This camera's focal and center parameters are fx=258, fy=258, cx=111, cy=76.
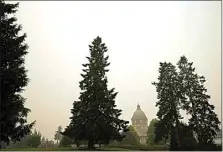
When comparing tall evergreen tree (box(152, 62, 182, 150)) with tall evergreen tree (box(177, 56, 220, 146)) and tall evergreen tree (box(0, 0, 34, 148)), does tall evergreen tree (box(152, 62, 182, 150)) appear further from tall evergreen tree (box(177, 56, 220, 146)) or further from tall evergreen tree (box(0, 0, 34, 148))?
tall evergreen tree (box(0, 0, 34, 148))

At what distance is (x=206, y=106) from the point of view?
80.3ft

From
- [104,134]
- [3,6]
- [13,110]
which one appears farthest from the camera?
[104,134]

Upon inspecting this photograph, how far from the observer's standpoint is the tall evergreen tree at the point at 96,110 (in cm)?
2061

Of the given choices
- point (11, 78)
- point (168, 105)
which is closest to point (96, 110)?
point (168, 105)

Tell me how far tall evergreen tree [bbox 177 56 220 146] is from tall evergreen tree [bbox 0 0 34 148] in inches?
622

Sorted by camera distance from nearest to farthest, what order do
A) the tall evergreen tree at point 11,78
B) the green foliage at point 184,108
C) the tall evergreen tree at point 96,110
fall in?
1. the tall evergreen tree at point 11,78
2. the tall evergreen tree at point 96,110
3. the green foliage at point 184,108

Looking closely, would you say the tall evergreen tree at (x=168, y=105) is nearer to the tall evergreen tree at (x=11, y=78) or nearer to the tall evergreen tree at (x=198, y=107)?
the tall evergreen tree at (x=198, y=107)

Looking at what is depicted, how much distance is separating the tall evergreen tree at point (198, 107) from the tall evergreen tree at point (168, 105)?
0.77 m

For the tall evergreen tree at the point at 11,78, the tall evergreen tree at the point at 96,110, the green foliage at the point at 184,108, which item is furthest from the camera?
the green foliage at the point at 184,108

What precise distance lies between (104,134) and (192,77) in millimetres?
11178

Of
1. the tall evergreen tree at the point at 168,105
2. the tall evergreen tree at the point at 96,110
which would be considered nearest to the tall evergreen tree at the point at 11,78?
the tall evergreen tree at the point at 96,110

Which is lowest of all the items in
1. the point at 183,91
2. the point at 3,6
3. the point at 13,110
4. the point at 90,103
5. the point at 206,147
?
the point at 206,147

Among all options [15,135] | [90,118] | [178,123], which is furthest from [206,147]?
[15,135]

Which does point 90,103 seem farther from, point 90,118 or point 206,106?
point 206,106
